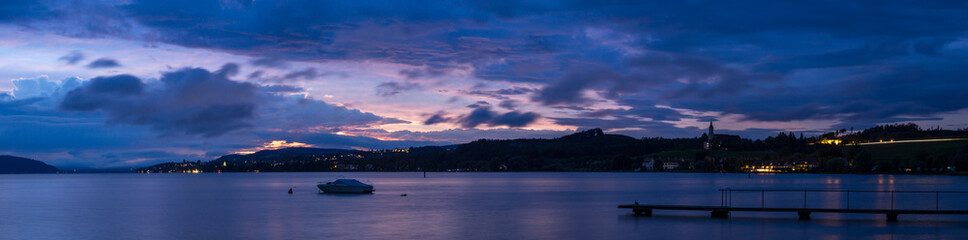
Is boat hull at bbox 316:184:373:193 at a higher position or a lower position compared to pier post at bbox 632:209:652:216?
lower

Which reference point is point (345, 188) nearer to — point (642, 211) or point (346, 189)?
point (346, 189)

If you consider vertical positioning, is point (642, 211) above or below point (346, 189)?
above

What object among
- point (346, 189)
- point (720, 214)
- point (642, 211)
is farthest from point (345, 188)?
point (720, 214)

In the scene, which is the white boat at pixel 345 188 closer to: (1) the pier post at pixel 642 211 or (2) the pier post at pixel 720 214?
(1) the pier post at pixel 642 211

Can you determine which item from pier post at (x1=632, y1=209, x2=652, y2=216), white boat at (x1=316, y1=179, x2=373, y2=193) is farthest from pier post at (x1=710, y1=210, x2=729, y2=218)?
white boat at (x1=316, y1=179, x2=373, y2=193)

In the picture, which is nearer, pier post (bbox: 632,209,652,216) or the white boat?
pier post (bbox: 632,209,652,216)

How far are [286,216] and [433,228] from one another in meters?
16.6

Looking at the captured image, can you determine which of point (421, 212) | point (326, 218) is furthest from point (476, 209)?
point (326, 218)

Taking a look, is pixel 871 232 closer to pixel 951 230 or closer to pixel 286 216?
pixel 951 230

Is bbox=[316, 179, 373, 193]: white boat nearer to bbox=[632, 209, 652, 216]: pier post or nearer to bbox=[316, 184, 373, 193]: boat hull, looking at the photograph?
bbox=[316, 184, 373, 193]: boat hull

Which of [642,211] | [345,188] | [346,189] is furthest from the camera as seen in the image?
[345,188]

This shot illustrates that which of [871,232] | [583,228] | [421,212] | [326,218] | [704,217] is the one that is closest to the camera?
[871,232]

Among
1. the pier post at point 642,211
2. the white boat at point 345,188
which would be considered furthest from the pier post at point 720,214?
the white boat at point 345,188

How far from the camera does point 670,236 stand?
38344 mm
